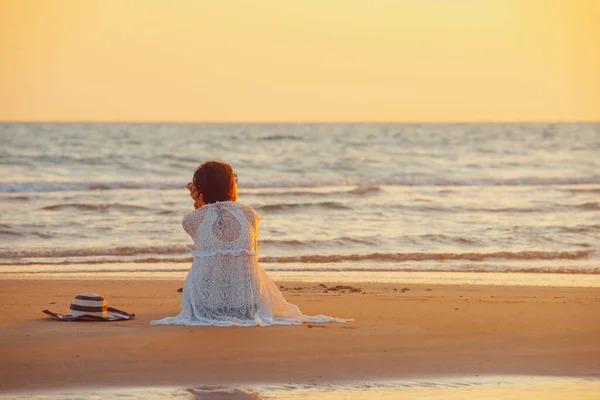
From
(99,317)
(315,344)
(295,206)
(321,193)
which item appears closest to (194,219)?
(99,317)

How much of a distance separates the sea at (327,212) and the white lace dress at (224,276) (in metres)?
0.68

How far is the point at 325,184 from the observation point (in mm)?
30875

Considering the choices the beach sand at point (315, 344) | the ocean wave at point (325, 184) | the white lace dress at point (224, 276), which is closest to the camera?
the beach sand at point (315, 344)

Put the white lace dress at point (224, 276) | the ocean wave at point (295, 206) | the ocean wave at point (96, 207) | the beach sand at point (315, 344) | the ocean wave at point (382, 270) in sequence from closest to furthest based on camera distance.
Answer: the beach sand at point (315, 344) → the white lace dress at point (224, 276) → the ocean wave at point (382, 270) → the ocean wave at point (96, 207) → the ocean wave at point (295, 206)

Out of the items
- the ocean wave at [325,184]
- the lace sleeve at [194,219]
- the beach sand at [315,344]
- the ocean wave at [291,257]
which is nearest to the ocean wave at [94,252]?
the ocean wave at [291,257]

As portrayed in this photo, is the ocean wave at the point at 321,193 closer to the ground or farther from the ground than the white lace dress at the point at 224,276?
farther from the ground

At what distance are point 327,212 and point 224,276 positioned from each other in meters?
12.8

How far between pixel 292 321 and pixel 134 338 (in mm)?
1340

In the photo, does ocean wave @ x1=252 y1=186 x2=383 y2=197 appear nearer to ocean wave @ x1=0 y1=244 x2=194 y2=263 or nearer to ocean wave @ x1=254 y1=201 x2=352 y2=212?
ocean wave @ x1=254 y1=201 x2=352 y2=212

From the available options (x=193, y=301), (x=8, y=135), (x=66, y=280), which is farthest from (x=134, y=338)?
(x=8, y=135)

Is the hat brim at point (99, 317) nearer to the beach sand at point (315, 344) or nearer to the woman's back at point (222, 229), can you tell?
the beach sand at point (315, 344)

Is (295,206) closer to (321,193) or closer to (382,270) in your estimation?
(321,193)

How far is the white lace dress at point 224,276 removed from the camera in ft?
27.1

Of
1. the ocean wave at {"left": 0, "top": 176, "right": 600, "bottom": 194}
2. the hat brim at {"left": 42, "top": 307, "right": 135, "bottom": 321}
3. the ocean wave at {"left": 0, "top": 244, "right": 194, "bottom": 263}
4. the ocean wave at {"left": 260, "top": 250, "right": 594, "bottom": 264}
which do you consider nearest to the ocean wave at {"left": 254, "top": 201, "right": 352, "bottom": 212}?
the ocean wave at {"left": 0, "top": 176, "right": 600, "bottom": 194}
